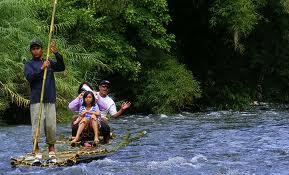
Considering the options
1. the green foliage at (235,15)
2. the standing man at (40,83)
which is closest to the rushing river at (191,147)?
the standing man at (40,83)

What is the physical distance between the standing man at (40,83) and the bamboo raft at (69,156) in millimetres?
314

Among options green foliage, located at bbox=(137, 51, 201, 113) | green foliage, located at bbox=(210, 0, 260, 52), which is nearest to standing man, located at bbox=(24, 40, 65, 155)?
green foliage, located at bbox=(137, 51, 201, 113)

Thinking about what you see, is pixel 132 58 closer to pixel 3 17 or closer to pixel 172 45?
pixel 172 45

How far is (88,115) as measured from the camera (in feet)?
36.3

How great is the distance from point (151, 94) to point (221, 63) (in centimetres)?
510

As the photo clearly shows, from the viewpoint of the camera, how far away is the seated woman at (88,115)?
35.9ft

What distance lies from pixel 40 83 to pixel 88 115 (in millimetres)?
1764

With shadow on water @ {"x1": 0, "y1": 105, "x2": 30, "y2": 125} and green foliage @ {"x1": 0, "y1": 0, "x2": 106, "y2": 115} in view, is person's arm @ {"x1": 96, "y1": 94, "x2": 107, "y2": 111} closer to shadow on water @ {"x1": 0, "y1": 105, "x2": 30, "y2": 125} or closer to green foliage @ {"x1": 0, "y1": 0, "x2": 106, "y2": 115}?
green foliage @ {"x1": 0, "y1": 0, "x2": 106, "y2": 115}

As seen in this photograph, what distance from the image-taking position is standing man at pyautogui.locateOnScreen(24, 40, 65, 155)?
9453 millimetres

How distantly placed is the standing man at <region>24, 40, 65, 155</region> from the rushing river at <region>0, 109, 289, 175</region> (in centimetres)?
94

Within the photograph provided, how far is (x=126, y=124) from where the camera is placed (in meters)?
17.1

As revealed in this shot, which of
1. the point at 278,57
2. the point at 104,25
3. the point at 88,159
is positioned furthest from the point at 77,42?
the point at 88,159

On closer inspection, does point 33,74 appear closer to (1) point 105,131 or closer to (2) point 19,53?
(1) point 105,131

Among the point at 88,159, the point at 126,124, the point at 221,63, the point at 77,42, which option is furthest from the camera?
the point at 221,63
